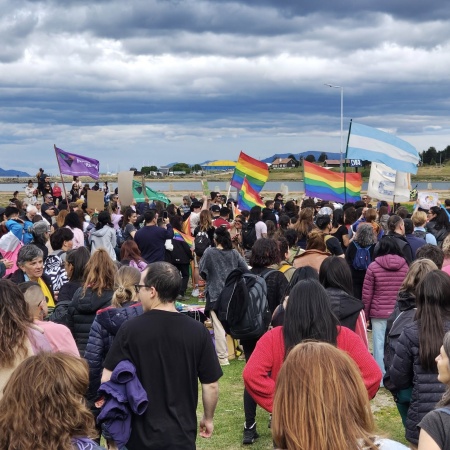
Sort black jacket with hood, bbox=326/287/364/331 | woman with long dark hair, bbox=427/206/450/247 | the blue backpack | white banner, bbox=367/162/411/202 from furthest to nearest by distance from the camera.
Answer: white banner, bbox=367/162/411/202 < woman with long dark hair, bbox=427/206/450/247 < the blue backpack < black jacket with hood, bbox=326/287/364/331

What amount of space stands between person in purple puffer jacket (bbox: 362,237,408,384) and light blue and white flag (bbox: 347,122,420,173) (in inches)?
313

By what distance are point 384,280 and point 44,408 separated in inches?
235

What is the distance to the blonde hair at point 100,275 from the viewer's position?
18.9 ft

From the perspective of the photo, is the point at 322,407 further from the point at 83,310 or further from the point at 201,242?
the point at 201,242

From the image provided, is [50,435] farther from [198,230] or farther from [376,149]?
[376,149]

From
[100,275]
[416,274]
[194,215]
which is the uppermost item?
[416,274]

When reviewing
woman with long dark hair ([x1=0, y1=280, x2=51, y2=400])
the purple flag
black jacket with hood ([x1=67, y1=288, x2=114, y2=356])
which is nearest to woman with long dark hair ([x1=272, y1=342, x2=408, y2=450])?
woman with long dark hair ([x1=0, y1=280, x2=51, y2=400])

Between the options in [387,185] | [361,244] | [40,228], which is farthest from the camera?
[387,185]

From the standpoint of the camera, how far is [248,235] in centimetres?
1362

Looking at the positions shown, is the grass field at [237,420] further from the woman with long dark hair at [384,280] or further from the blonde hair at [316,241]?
the blonde hair at [316,241]

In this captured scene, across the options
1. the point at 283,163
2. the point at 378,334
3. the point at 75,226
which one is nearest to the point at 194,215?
the point at 75,226

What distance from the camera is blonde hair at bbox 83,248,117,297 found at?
18.9 feet

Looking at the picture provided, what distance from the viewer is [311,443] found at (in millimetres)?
2445

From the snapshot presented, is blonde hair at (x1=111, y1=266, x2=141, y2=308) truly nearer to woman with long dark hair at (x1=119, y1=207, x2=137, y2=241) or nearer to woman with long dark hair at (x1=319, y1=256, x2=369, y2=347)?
woman with long dark hair at (x1=319, y1=256, x2=369, y2=347)
